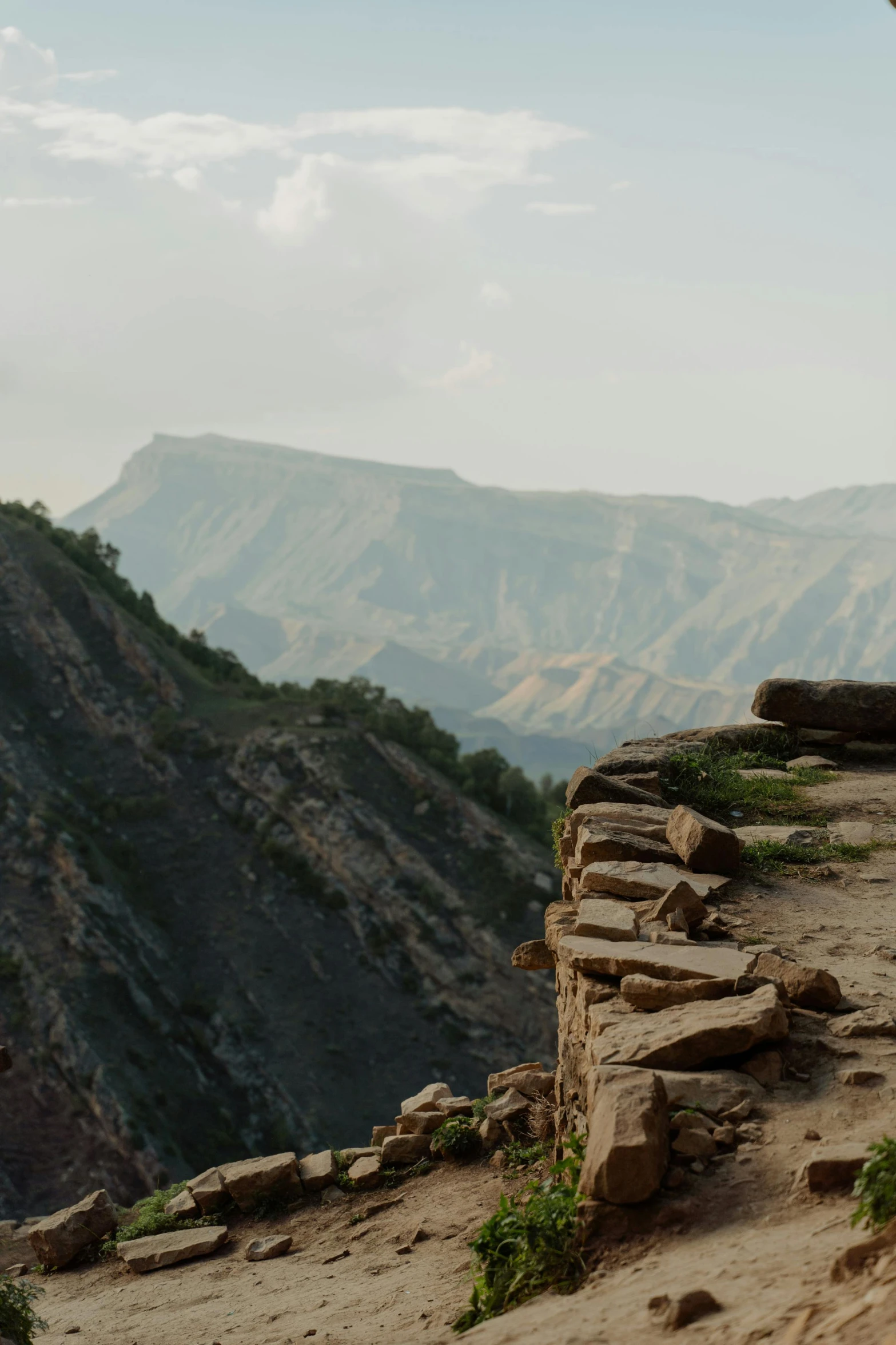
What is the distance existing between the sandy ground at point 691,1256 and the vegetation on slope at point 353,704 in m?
46.5

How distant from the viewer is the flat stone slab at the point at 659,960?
6.54 m

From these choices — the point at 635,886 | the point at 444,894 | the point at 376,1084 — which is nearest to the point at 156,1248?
the point at 635,886

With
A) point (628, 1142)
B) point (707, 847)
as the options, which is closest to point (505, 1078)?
point (707, 847)

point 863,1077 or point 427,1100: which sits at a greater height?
A: point 863,1077

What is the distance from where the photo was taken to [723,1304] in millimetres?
4098

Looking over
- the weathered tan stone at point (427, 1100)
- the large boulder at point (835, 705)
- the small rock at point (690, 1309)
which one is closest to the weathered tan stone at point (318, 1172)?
the weathered tan stone at point (427, 1100)

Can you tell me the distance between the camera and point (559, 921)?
8664 millimetres

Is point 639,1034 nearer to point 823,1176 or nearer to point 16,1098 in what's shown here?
point 823,1176

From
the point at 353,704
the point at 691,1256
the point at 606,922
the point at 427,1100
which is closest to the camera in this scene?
the point at 691,1256

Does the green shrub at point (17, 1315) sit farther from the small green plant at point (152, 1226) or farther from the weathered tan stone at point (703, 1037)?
the weathered tan stone at point (703, 1037)

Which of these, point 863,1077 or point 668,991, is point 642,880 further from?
point 863,1077

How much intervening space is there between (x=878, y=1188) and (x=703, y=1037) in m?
1.61

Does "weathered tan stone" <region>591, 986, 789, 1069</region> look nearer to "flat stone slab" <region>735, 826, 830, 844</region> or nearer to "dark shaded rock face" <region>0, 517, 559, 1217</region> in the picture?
"flat stone slab" <region>735, 826, 830, 844</region>

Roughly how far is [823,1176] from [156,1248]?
6834 millimetres
